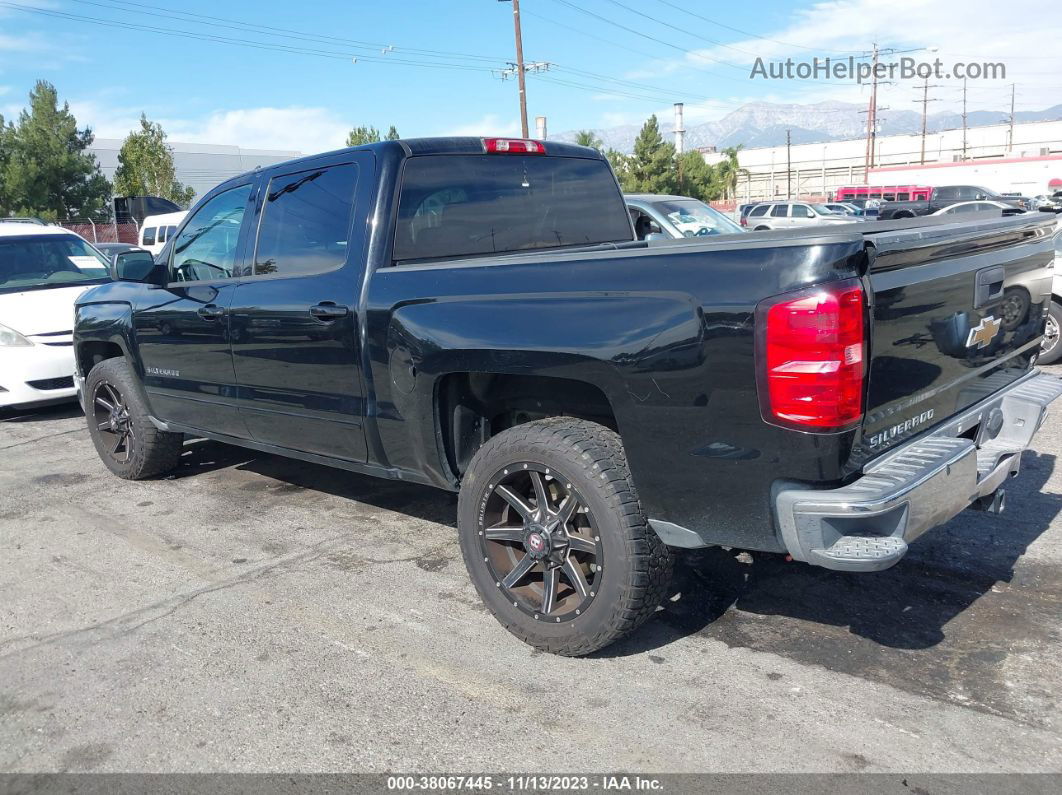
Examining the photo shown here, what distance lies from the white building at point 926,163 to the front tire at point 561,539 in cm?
5700

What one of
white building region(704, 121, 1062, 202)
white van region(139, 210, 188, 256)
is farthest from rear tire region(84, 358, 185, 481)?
white building region(704, 121, 1062, 202)

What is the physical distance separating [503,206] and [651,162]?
38178 mm

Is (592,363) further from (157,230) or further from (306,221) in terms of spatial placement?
(157,230)

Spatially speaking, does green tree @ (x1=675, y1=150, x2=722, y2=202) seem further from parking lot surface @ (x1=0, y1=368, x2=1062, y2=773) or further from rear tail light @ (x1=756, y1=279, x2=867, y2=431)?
rear tail light @ (x1=756, y1=279, x2=867, y2=431)

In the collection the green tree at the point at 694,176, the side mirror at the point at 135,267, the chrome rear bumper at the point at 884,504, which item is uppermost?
the green tree at the point at 694,176

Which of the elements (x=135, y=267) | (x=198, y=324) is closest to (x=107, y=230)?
(x=135, y=267)

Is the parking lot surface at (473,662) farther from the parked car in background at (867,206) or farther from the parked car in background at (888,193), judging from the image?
the parked car in background at (888,193)

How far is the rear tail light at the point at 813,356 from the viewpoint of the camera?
2.64 meters

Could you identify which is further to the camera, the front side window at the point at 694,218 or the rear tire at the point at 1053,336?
the front side window at the point at 694,218

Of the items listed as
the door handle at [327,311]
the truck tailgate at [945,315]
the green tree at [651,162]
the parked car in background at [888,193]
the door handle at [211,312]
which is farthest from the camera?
the parked car in background at [888,193]

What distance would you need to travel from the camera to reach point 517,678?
333 cm

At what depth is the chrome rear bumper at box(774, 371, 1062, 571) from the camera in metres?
2.70

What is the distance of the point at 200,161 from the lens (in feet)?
186

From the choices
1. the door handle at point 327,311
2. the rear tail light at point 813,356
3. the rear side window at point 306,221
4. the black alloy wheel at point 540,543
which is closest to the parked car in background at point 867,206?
the rear side window at point 306,221
